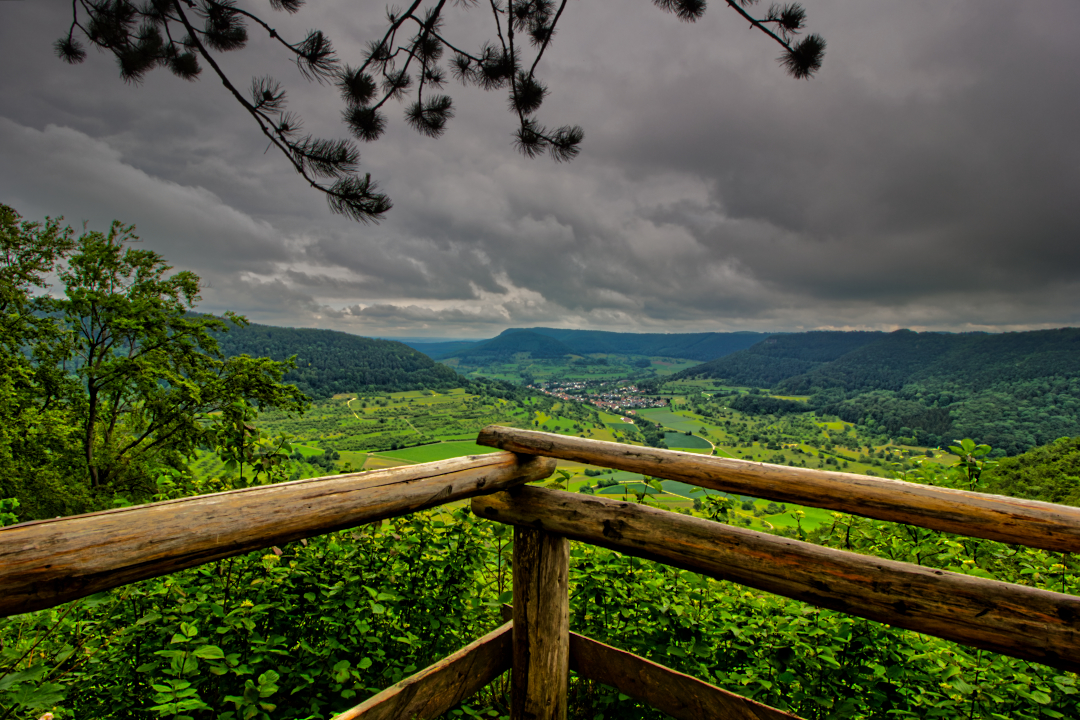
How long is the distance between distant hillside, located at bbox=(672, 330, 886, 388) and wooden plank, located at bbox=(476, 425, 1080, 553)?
14258 cm

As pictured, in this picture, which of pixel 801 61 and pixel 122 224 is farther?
pixel 122 224

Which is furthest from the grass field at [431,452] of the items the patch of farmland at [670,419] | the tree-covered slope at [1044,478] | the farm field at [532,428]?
the patch of farmland at [670,419]

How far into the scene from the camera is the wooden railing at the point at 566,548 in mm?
973

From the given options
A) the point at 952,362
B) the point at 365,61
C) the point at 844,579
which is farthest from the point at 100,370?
the point at 952,362

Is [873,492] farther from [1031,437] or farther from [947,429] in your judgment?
[947,429]

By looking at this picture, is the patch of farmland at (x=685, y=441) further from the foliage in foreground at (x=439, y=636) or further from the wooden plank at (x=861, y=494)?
the wooden plank at (x=861, y=494)

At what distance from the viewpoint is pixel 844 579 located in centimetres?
142

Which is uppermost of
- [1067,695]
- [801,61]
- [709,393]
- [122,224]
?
[122,224]

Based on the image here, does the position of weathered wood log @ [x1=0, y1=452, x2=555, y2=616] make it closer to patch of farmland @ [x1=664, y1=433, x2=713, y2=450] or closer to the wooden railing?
the wooden railing

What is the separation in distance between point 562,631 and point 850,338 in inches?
7616

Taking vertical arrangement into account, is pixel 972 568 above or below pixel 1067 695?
above

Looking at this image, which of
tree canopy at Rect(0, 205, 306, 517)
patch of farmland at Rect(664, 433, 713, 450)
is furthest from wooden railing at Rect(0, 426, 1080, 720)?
patch of farmland at Rect(664, 433, 713, 450)

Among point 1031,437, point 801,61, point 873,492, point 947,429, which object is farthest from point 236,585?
point 947,429

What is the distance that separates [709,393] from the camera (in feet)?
367
